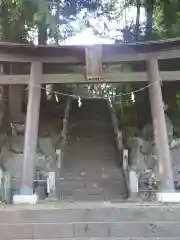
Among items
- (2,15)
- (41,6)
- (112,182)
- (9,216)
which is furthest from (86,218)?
(2,15)

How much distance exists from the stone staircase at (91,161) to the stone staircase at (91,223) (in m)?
3.56

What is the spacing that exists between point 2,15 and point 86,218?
391 inches

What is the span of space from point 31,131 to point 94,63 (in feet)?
7.76

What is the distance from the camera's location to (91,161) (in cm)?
1581

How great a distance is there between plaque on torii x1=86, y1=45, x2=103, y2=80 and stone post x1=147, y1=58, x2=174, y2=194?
1.29 meters

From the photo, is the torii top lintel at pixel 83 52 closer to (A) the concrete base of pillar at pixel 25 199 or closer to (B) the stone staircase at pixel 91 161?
(A) the concrete base of pillar at pixel 25 199

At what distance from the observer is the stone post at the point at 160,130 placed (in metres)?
10.4

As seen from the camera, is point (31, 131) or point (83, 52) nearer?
point (31, 131)

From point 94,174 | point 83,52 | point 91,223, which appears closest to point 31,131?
point 83,52

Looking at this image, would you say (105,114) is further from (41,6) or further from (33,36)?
(41,6)

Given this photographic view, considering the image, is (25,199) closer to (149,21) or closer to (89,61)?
(89,61)

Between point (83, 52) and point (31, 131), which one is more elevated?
point (83, 52)

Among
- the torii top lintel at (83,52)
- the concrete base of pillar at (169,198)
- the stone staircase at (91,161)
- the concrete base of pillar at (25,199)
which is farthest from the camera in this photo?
the stone staircase at (91,161)

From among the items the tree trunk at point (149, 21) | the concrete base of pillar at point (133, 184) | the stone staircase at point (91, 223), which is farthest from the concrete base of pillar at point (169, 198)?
the tree trunk at point (149, 21)
